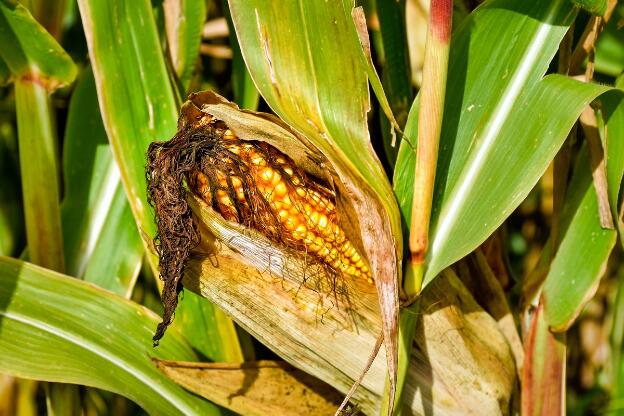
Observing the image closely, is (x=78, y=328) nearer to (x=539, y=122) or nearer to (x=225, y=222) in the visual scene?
(x=225, y=222)

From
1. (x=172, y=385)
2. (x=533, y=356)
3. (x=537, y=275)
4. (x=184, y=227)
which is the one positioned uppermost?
(x=537, y=275)

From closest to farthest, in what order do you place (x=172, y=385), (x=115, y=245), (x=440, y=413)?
1. (x=440, y=413)
2. (x=172, y=385)
3. (x=115, y=245)

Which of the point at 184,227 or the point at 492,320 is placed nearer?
the point at 184,227

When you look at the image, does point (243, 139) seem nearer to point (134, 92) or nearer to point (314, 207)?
point (314, 207)

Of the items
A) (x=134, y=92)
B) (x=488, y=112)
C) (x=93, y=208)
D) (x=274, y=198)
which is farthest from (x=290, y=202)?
(x=93, y=208)

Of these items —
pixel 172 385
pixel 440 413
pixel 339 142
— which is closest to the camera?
pixel 339 142

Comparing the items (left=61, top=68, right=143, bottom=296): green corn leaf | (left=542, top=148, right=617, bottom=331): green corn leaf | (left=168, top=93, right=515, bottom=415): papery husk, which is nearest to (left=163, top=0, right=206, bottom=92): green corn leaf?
(left=61, top=68, right=143, bottom=296): green corn leaf

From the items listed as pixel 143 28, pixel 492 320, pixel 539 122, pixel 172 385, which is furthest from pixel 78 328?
pixel 539 122
